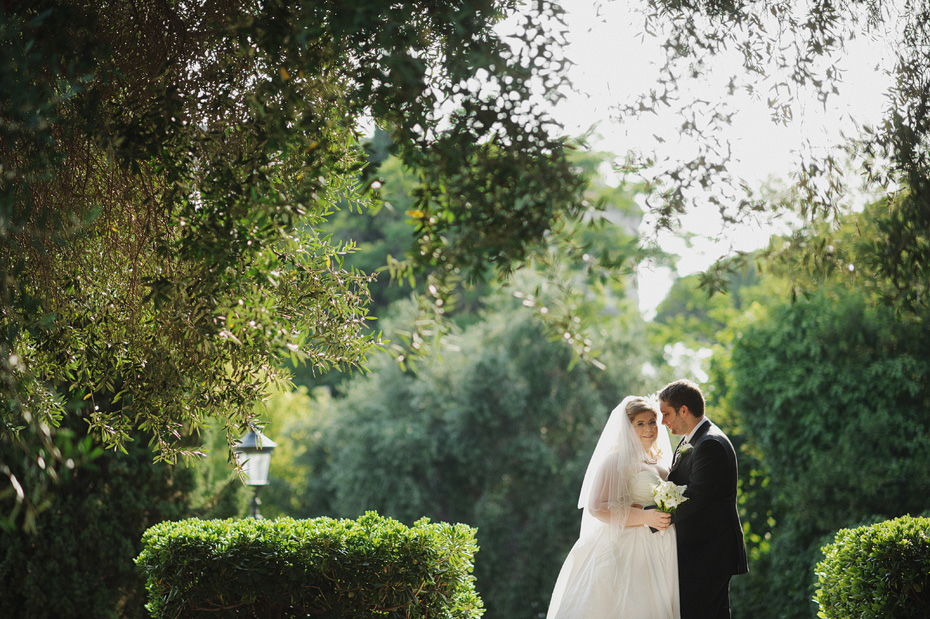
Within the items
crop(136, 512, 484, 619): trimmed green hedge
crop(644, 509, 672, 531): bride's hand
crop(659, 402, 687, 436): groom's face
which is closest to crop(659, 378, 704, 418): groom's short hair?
crop(659, 402, 687, 436): groom's face

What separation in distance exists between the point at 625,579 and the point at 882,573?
179 cm

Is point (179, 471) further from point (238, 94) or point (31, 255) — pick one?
point (238, 94)

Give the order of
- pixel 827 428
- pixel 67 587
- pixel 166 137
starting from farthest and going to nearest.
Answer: pixel 827 428 → pixel 67 587 → pixel 166 137

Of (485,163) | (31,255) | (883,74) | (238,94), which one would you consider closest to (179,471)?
(31,255)

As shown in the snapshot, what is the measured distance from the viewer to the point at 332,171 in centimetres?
321

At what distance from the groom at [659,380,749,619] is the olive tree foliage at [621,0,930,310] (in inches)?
75.5

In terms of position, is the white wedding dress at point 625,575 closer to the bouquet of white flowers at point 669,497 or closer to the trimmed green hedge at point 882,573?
→ the bouquet of white flowers at point 669,497

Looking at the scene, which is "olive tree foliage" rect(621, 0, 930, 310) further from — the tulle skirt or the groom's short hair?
the tulle skirt

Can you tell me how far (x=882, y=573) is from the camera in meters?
5.34

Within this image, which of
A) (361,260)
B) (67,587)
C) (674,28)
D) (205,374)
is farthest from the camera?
(361,260)

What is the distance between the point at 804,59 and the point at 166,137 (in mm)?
2533

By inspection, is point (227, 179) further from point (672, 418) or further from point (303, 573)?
point (672, 418)

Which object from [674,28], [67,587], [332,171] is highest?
[674,28]

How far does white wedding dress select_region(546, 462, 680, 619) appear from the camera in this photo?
5.00 m
